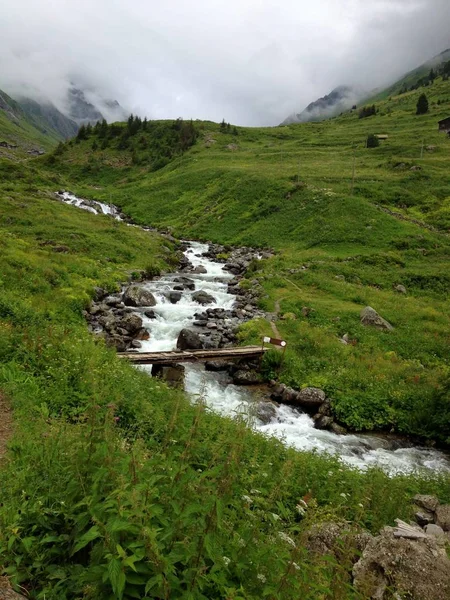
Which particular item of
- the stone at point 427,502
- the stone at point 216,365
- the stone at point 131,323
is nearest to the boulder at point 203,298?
the stone at point 131,323

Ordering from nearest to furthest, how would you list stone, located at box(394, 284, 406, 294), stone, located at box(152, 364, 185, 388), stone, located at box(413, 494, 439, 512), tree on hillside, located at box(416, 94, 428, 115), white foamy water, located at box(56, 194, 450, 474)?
stone, located at box(413, 494, 439, 512), white foamy water, located at box(56, 194, 450, 474), stone, located at box(152, 364, 185, 388), stone, located at box(394, 284, 406, 294), tree on hillside, located at box(416, 94, 428, 115)

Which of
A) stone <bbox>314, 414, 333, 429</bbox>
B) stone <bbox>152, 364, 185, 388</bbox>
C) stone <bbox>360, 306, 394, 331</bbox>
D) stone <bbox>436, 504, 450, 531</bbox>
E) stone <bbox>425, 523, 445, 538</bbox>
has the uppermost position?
stone <bbox>360, 306, 394, 331</bbox>

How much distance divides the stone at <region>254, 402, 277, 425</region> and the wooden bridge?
3444mm

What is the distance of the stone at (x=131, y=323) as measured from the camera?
73.9 ft

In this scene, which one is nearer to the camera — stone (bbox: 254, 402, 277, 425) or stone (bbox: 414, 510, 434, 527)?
stone (bbox: 414, 510, 434, 527)

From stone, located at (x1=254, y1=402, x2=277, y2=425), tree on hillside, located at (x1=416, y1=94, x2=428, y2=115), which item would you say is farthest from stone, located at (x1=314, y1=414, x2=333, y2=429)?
tree on hillside, located at (x1=416, y1=94, x2=428, y2=115)

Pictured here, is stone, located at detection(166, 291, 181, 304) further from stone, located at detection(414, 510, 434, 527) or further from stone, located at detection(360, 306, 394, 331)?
stone, located at detection(414, 510, 434, 527)

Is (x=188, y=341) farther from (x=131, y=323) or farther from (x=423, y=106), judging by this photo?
(x=423, y=106)

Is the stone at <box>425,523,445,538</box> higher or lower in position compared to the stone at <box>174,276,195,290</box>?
lower

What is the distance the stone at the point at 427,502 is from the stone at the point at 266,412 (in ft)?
21.0

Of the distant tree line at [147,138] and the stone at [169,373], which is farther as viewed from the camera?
the distant tree line at [147,138]

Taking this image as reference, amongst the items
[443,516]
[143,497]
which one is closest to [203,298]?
[443,516]

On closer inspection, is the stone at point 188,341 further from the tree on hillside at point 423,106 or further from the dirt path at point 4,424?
the tree on hillside at point 423,106

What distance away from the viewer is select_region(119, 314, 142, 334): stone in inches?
886
